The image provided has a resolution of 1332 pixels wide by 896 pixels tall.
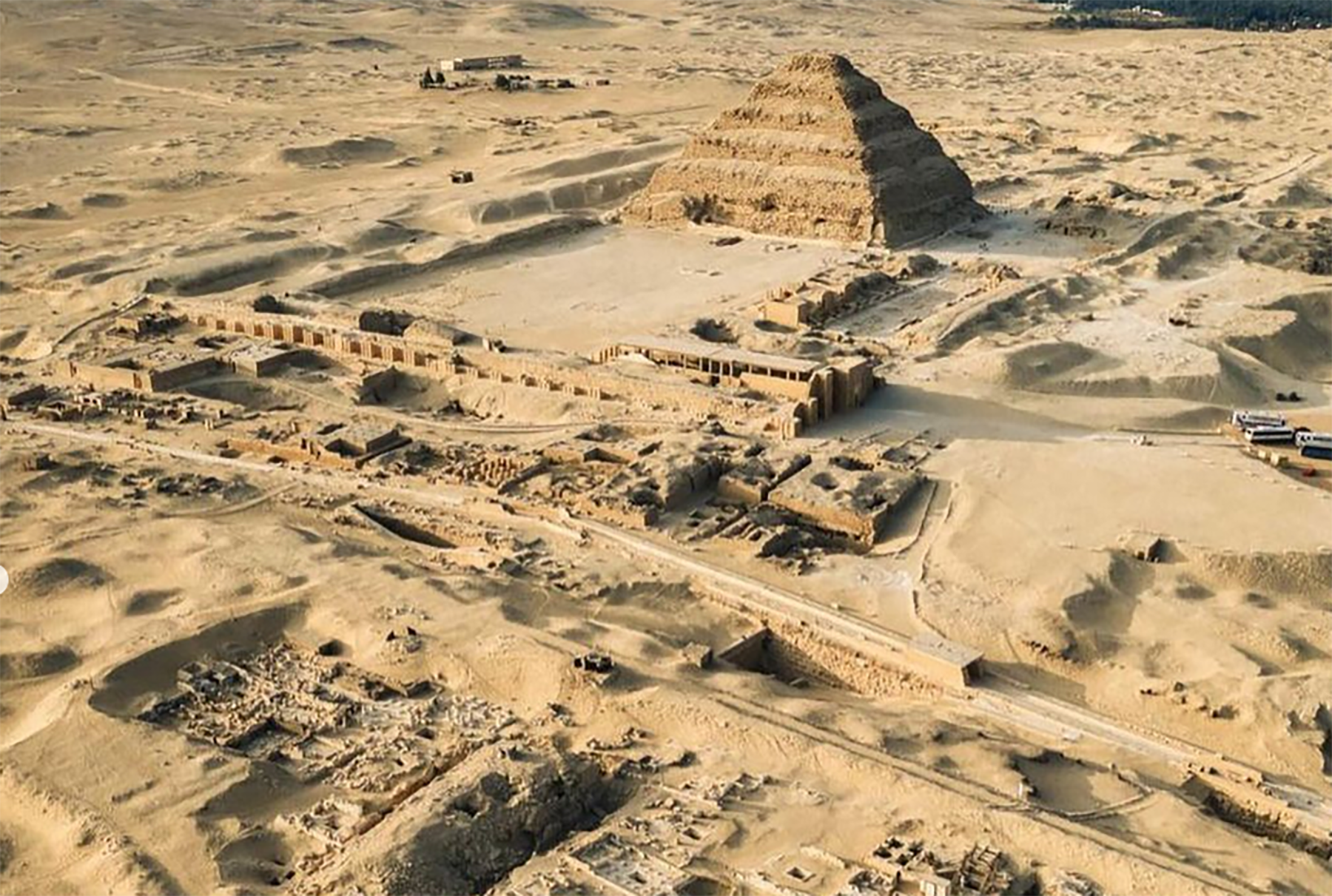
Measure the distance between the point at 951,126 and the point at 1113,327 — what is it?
113 ft

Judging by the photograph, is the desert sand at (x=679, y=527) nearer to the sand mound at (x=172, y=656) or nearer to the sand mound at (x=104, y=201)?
the sand mound at (x=172, y=656)

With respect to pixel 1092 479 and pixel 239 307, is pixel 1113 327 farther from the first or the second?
pixel 239 307

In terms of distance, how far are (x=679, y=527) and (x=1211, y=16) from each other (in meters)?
126

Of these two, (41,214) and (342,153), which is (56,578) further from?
Answer: (342,153)

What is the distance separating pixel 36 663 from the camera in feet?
63.0

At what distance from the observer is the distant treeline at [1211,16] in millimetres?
123688

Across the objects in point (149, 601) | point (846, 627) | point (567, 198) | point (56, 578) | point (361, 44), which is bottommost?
point (846, 627)

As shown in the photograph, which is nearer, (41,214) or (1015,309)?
(1015,309)

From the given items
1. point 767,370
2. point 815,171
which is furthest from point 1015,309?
point 815,171

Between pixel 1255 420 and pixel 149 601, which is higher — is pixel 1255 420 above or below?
above

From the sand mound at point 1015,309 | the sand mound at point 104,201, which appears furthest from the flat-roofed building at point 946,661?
the sand mound at point 104,201

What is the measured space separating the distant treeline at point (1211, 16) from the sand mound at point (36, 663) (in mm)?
118794

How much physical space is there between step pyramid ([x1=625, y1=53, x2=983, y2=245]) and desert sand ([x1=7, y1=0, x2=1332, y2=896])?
0.59ft

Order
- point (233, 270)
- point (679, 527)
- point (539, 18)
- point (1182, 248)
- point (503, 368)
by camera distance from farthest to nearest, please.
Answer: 1. point (539, 18)
2. point (1182, 248)
3. point (233, 270)
4. point (503, 368)
5. point (679, 527)
